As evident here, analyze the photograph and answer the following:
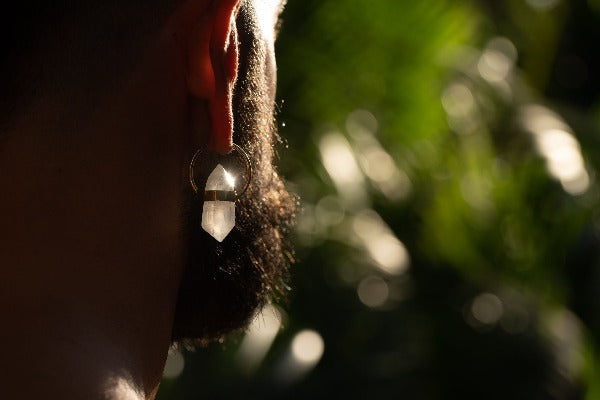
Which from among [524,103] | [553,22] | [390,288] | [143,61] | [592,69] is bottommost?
[592,69]

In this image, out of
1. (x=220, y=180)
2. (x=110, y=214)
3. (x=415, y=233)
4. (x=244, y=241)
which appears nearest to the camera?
(x=110, y=214)

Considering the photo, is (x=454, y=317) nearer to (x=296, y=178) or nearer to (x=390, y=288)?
(x=390, y=288)

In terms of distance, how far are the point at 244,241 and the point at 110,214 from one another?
0.41 meters

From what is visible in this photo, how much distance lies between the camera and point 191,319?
2.12m

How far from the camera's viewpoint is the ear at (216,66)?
1.79 m

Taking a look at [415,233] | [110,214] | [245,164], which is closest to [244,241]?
[245,164]

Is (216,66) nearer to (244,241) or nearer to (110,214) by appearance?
(110,214)

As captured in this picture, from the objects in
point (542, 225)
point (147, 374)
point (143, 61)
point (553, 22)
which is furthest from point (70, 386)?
point (553, 22)

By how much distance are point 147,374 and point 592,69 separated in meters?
9.92

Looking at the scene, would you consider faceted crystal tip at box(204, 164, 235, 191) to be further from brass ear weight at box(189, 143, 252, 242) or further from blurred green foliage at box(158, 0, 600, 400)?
blurred green foliage at box(158, 0, 600, 400)

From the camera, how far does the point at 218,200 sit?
6.13 ft

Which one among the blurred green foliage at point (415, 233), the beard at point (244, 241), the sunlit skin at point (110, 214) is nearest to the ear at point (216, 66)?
the sunlit skin at point (110, 214)

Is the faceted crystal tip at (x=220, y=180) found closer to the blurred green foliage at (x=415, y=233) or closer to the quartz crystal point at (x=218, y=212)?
the quartz crystal point at (x=218, y=212)

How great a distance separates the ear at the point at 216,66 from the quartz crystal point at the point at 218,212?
0.05 metres
